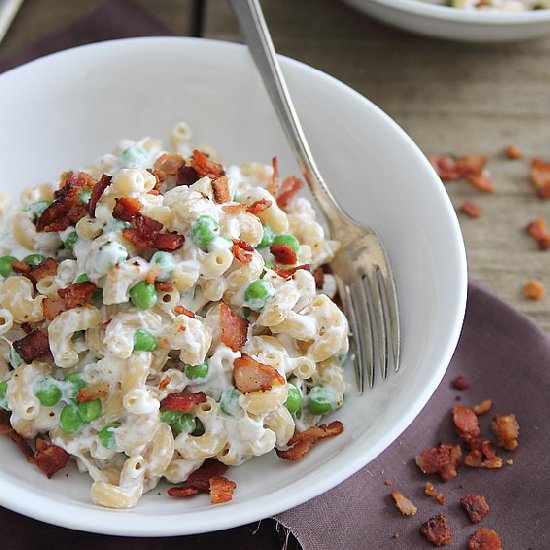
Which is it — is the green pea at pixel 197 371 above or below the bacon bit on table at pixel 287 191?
above

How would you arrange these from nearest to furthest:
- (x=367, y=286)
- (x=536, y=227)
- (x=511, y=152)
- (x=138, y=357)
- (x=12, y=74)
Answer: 1. (x=138, y=357)
2. (x=367, y=286)
3. (x=12, y=74)
4. (x=536, y=227)
5. (x=511, y=152)

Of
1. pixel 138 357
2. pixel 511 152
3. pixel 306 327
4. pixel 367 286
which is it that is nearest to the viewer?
pixel 138 357

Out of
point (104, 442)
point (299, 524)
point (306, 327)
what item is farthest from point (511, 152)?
point (104, 442)

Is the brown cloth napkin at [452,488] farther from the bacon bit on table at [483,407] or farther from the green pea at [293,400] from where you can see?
the green pea at [293,400]

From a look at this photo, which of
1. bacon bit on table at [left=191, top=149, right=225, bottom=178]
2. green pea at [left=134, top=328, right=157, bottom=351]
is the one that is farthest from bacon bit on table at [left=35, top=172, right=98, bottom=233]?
green pea at [left=134, top=328, right=157, bottom=351]

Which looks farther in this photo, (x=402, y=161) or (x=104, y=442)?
(x=402, y=161)

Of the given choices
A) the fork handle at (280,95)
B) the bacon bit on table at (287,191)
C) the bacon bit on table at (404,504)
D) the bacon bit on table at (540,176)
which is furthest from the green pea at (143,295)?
the bacon bit on table at (540,176)

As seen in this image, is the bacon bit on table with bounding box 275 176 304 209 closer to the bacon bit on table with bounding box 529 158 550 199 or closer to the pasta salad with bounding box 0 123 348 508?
the pasta salad with bounding box 0 123 348 508

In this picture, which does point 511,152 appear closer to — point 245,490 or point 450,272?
point 450,272
